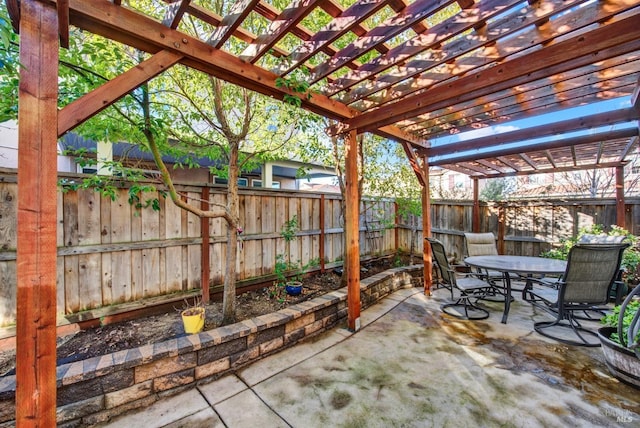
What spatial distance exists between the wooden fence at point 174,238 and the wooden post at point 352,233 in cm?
132

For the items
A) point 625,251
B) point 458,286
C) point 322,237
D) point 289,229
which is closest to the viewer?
point 458,286

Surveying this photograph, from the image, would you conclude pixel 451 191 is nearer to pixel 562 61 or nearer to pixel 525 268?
pixel 525 268

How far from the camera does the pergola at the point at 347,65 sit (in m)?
1.21

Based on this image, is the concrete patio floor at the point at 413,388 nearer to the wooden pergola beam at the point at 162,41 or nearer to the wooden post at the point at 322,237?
the wooden post at the point at 322,237

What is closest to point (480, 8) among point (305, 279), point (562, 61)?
point (562, 61)

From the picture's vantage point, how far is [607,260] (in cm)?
265

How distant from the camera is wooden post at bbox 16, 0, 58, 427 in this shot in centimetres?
119

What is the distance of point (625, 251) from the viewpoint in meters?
3.84

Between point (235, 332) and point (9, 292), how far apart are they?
6.23ft

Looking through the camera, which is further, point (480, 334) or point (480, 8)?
point (480, 334)

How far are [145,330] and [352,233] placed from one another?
2301 mm

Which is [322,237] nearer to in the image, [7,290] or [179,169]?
[7,290]

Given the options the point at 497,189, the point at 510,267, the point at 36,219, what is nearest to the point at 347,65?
the point at 36,219

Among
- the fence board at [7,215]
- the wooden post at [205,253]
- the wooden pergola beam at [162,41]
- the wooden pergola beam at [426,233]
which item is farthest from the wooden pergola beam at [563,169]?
the fence board at [7,215]
